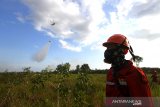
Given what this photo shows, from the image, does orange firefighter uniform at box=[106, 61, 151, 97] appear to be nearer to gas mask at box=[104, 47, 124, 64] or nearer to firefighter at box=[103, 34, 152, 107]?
firefighter at box=[103, 34, 152, 107]

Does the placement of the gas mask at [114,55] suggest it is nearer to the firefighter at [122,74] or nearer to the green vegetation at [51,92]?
the firefighter at [122,74]

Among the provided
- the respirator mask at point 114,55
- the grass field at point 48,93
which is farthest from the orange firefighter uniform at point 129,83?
the grass field at point 48,93

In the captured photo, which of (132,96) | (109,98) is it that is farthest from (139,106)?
(109,98)

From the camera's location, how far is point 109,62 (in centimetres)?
536

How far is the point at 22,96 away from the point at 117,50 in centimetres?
973

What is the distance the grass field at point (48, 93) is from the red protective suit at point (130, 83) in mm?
5384

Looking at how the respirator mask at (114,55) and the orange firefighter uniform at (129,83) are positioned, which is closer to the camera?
the orange firefighter uniform at (129,83)

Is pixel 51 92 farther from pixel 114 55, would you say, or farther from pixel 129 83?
pixel 129 83

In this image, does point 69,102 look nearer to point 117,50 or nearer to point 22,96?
point 22,96

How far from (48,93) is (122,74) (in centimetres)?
995

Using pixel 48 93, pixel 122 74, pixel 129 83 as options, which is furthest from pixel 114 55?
pixel 48 93

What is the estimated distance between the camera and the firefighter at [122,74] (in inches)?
185

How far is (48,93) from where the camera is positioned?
1455cm

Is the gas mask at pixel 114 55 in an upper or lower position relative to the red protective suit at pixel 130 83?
upper
